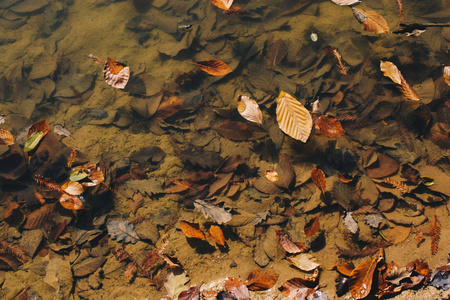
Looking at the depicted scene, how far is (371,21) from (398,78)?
29.4 inches

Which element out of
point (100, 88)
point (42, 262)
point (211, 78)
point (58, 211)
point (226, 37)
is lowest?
point (42, 262)

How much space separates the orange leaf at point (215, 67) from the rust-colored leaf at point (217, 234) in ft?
5.98

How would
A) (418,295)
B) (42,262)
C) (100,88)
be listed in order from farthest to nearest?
(100,88)
(42,262)
(418,295)

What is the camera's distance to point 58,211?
262cm

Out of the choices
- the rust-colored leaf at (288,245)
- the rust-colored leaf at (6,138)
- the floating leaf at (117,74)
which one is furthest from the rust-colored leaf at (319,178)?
the rust-colored leaf at (6,138)

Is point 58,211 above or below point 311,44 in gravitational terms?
below

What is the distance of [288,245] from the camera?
7.12 feet

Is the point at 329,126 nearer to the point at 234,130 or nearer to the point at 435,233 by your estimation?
the point at 234,130

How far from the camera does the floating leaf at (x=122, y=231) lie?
244 centimetres

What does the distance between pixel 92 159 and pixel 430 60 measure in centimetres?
377

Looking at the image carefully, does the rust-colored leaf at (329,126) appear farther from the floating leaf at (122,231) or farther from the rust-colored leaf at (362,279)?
the floating leaf at (122,231)

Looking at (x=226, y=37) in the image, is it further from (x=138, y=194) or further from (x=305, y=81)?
(x=138, y=194)

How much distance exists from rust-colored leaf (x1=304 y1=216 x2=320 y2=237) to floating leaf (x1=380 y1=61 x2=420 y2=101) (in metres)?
1.65

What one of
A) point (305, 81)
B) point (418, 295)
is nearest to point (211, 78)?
point (305, 81)
